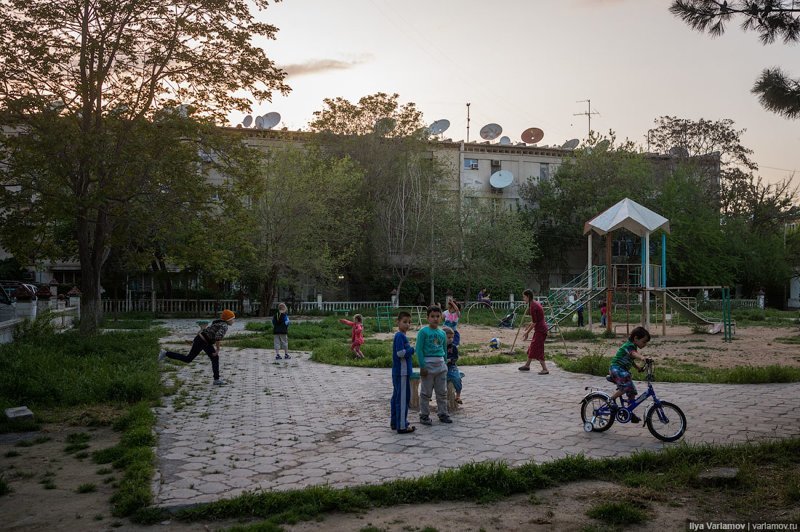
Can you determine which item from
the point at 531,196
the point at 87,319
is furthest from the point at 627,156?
the point at 87,319

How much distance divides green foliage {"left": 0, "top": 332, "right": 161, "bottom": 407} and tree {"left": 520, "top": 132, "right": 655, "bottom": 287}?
37933mm

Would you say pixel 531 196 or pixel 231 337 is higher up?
pixel 531 196

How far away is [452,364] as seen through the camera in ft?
32.6

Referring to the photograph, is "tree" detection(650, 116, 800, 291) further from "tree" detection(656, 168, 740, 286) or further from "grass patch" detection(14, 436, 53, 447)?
"grass patch" detection(14, 436, 53, 447)

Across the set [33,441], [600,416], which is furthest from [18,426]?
[600,416]

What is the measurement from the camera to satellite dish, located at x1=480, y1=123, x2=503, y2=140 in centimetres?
5359

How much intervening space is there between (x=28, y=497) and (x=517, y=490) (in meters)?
4.48

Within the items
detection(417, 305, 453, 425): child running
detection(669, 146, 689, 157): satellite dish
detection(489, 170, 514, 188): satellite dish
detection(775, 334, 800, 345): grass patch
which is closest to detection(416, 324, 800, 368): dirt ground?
detection(775, 334, 800, 345): grass patch

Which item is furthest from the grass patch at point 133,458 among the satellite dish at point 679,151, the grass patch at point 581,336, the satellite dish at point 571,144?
the satellite dish at point 571,144

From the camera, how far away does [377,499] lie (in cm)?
584

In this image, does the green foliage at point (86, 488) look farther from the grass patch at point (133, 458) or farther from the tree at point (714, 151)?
the tree at point (714, 151)

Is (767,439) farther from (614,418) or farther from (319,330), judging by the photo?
(319,330)

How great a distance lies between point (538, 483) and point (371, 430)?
2839 mm

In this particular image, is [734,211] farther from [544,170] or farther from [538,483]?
[538,483]
